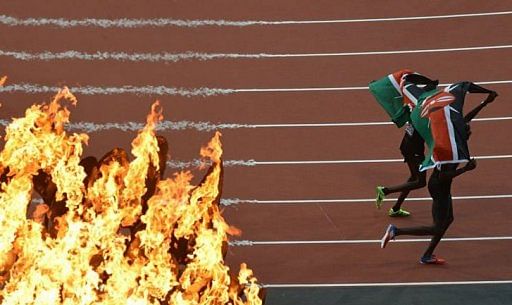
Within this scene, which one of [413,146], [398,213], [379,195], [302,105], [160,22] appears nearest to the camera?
[413,146]

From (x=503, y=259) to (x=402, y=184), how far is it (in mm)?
1517

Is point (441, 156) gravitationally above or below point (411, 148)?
below

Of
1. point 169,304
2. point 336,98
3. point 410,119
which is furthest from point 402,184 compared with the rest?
point 169,304

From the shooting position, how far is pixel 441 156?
12.0m

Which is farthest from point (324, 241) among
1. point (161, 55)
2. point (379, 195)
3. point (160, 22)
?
point (160, 22)

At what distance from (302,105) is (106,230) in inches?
279

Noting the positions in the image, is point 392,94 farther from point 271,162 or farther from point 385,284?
point 385,284

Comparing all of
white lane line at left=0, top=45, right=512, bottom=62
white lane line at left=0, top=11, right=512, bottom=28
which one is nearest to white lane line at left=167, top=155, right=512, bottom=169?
white lane line at left=0, top=45, right=512, bottom=62

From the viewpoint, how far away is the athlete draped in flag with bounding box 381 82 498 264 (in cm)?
1202

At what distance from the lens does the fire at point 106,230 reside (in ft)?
30.4

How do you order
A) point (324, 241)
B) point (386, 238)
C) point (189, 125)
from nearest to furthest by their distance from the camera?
1. point (386, 238)
2. point (324, 241)
3. point (189, 125)

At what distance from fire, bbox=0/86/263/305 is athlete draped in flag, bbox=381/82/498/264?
283 cm

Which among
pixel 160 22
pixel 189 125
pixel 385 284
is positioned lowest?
pixel 385 284

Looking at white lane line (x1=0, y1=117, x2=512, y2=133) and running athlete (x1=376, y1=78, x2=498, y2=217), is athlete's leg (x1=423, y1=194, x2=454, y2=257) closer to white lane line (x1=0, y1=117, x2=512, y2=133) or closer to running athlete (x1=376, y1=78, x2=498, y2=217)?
running athlete (x1=376, y1=78, x2=498, y2=217)
